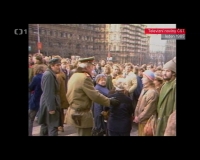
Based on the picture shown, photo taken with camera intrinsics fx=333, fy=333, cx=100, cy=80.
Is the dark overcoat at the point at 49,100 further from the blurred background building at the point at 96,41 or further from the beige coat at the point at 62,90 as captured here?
the blurred background building at the point at 96,41

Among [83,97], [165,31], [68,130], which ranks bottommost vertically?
[68,130]

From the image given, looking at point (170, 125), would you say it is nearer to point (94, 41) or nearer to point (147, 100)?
point (147, 100)

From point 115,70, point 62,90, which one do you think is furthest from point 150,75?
point 62,90

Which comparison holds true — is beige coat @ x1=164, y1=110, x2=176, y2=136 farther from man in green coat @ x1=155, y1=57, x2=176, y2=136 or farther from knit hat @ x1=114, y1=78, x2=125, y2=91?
knit hat @ x1=114, y1=78, x2=125, y2=91

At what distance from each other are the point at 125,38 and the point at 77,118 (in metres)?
1.41

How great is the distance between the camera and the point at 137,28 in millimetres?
4875

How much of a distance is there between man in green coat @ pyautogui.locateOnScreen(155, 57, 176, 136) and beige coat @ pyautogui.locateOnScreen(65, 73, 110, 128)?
0.77m

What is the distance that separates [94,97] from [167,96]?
3.43 ft

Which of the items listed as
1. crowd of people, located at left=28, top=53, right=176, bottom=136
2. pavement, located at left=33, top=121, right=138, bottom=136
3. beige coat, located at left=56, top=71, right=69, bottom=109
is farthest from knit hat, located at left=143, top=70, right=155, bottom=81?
beige coat, located at left=56, top=71, right=69, bottom=109

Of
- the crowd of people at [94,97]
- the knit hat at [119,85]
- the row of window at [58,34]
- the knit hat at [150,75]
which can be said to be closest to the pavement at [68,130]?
the crowd of people at [94,97]

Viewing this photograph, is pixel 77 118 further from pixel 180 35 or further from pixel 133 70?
pixel 180 35

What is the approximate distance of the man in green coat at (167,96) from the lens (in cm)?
476

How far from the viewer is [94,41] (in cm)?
506
